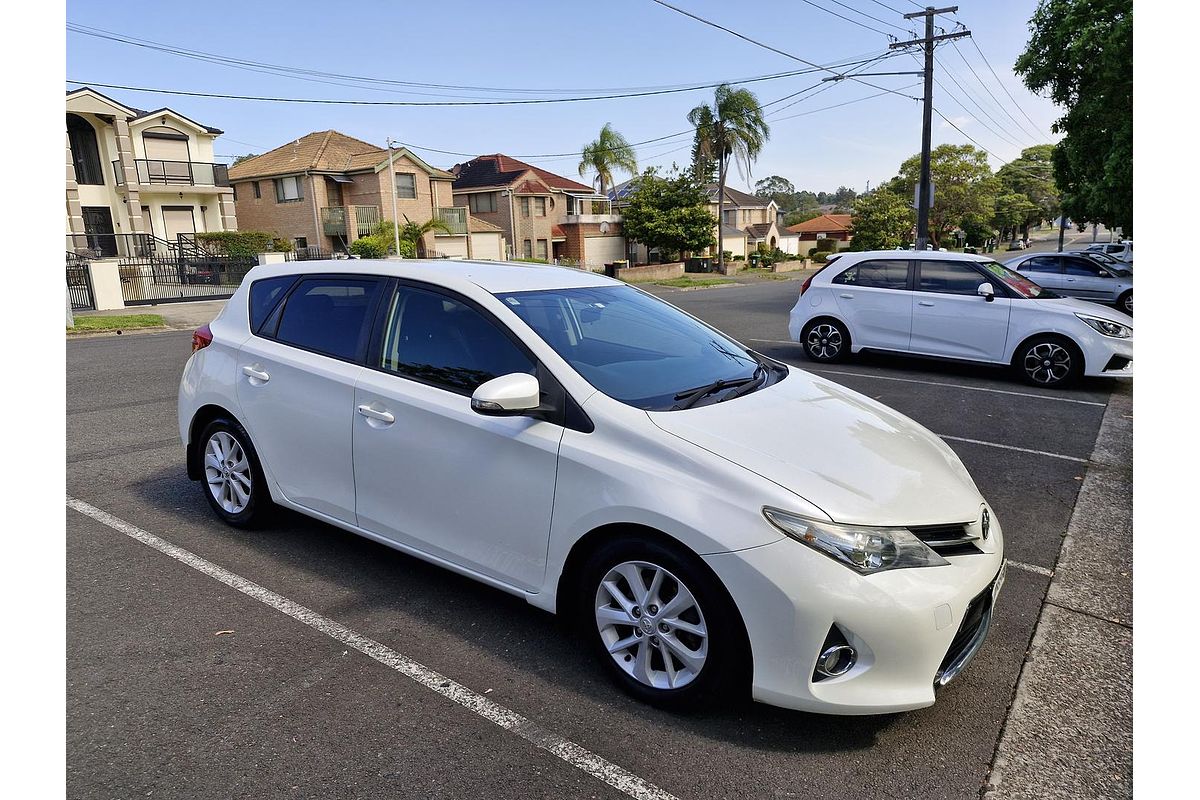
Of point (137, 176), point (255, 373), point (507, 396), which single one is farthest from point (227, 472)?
point (137, 176)

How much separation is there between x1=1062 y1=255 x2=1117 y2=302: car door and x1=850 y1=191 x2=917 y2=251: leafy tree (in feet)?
116

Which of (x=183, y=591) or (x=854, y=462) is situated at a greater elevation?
(x=854, y=462)

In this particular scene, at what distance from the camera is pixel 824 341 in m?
11.5

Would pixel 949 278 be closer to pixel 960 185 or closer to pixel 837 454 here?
pixel 837 454

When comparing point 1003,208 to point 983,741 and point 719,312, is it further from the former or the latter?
point 983,741

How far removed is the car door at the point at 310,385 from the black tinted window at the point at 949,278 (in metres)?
8.41

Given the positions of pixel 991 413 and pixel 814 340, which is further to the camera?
pixel 814 340

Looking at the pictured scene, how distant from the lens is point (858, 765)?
9.22 feet

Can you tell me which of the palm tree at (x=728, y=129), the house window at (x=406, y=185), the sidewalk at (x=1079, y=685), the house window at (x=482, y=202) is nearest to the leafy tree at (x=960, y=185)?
the palm tree at (x=728, y=129)

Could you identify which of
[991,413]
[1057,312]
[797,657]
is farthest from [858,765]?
[1057,312]

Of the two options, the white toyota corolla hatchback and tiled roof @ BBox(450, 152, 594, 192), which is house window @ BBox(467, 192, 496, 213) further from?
the white toyota corolla hatchback

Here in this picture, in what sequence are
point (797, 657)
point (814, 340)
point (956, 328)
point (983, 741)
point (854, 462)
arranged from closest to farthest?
1. point (797, 657)
2. point (983, 741)
3. point (854, 462)
4. point (956, 328)
5. point (814, 340)
